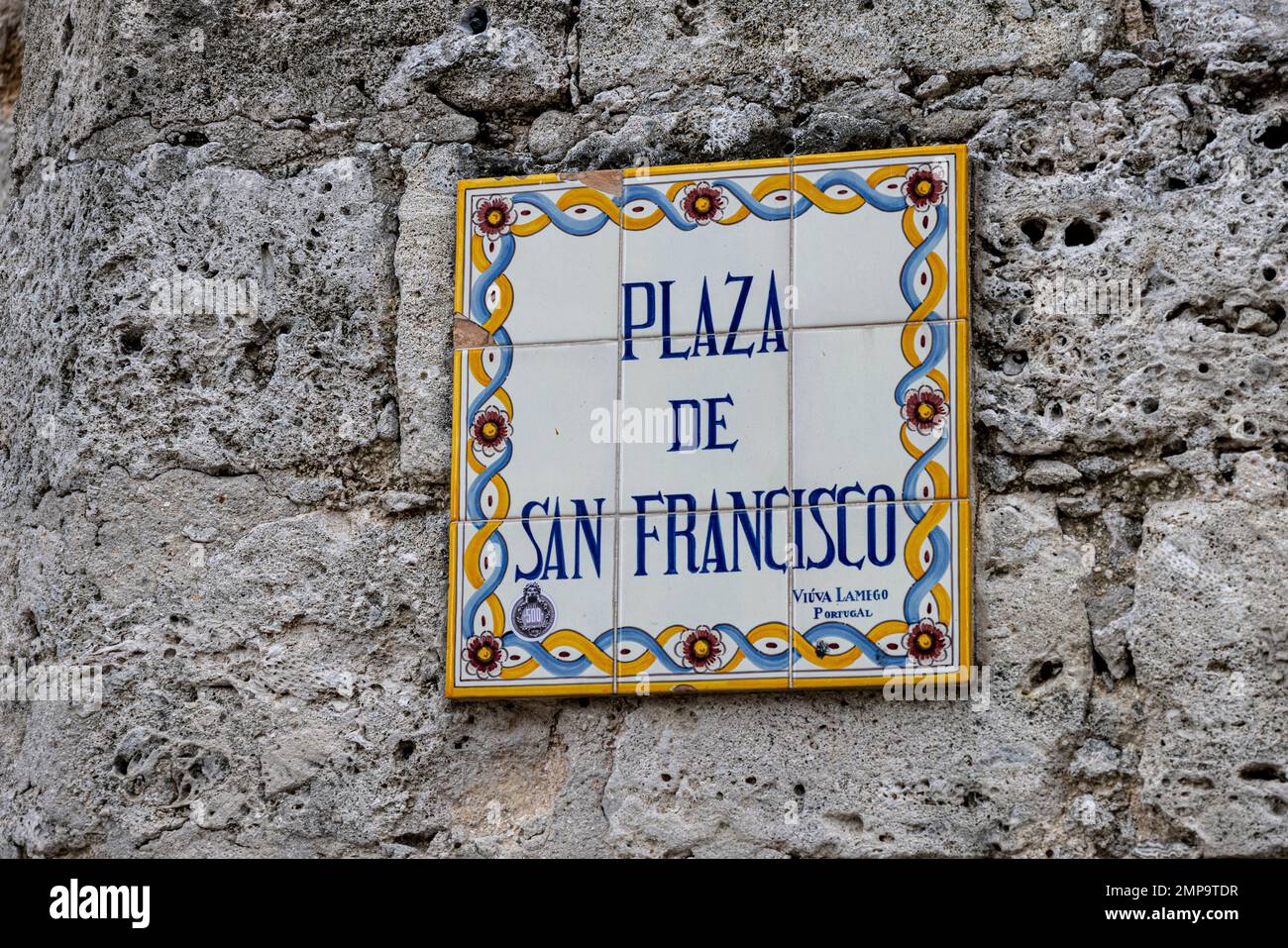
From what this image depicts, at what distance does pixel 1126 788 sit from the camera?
2916 millimetres

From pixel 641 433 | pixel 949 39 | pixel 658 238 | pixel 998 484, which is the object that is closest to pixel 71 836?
pixel 641 433

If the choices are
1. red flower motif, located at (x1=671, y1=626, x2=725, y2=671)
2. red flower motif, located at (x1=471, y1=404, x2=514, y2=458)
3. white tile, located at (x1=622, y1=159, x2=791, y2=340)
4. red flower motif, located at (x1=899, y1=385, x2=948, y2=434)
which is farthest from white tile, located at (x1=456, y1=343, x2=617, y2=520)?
red flower motif, located at (x1=899, y1=385, x2=948, y2=434)

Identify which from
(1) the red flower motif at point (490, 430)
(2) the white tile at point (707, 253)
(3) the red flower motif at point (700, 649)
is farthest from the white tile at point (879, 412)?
(1) the red flower motif at point (490, 430)

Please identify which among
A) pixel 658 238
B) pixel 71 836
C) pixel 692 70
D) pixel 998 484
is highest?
pixel 692 70

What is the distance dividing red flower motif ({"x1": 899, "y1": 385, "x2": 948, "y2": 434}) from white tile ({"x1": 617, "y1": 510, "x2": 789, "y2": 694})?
25 cm

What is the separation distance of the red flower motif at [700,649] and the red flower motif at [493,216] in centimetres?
77

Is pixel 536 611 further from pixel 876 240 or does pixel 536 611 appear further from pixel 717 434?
pixel 876 240

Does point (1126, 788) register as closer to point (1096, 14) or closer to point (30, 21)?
point (1096, 14)

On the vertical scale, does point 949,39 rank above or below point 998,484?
above

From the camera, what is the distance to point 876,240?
316 cm

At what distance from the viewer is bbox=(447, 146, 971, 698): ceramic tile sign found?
3037mm

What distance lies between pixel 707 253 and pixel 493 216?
14.9 inches

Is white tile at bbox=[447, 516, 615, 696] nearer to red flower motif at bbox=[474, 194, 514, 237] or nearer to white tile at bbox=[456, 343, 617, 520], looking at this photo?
white tile at bbox=[456, 343, 617, 520]

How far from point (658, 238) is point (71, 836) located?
4.52 feet
